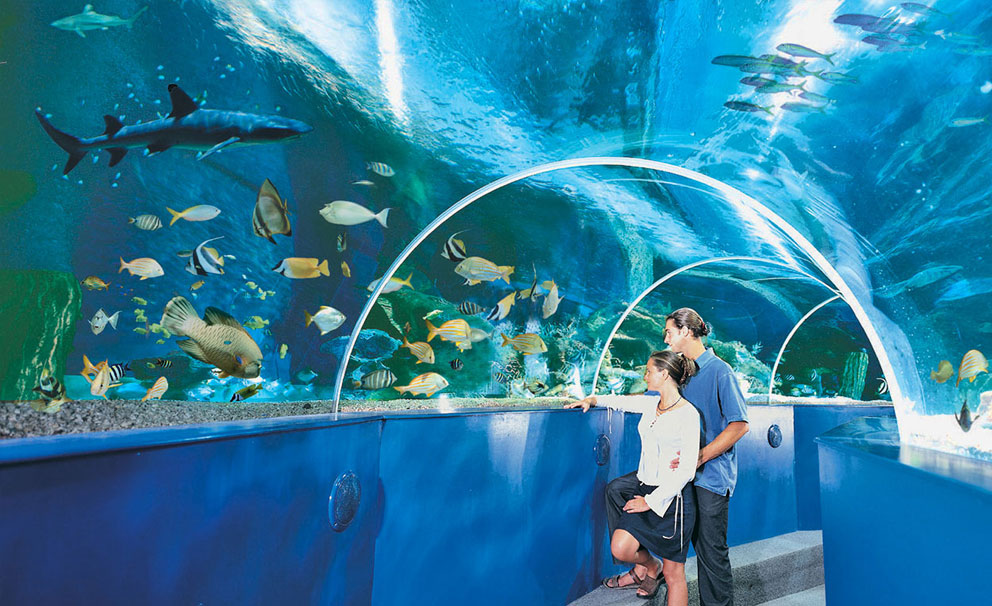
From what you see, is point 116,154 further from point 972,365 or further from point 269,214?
point 972,365

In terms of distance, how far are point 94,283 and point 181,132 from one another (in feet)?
17.0

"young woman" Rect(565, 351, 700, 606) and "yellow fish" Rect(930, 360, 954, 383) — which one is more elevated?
"yellow fish" Rect(930, 360, 954, 383)

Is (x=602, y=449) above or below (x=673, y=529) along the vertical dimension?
above

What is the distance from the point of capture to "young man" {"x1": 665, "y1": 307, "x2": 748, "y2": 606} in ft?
11.9

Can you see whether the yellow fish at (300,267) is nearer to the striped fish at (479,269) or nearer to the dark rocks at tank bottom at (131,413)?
the dark rocks at tank bottom at (131,413)

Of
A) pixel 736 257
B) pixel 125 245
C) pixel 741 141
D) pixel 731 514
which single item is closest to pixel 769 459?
pixel 731 514

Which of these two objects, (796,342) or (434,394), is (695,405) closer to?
(434,394)

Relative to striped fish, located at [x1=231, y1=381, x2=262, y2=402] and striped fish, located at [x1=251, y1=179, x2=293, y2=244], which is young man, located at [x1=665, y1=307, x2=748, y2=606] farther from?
striped fish, located at [x1=231, y1=381, x2=262, y2=402]

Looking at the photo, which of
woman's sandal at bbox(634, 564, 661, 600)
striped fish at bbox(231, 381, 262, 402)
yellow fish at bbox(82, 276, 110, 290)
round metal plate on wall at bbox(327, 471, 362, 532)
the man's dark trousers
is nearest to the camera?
round metal plate on wall at bbox(327, 471, 362, 532)

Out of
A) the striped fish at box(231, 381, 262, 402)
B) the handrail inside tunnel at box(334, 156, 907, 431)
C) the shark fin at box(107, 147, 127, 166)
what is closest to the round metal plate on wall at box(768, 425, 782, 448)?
the handrail inside tunnel at box(334, 156, 907, 431)

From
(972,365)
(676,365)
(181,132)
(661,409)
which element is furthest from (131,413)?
(972,365)

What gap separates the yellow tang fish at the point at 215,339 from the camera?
34.0 ft

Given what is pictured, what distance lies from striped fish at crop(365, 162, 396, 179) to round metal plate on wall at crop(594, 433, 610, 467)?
5.82m

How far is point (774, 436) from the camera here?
21.4 ft
